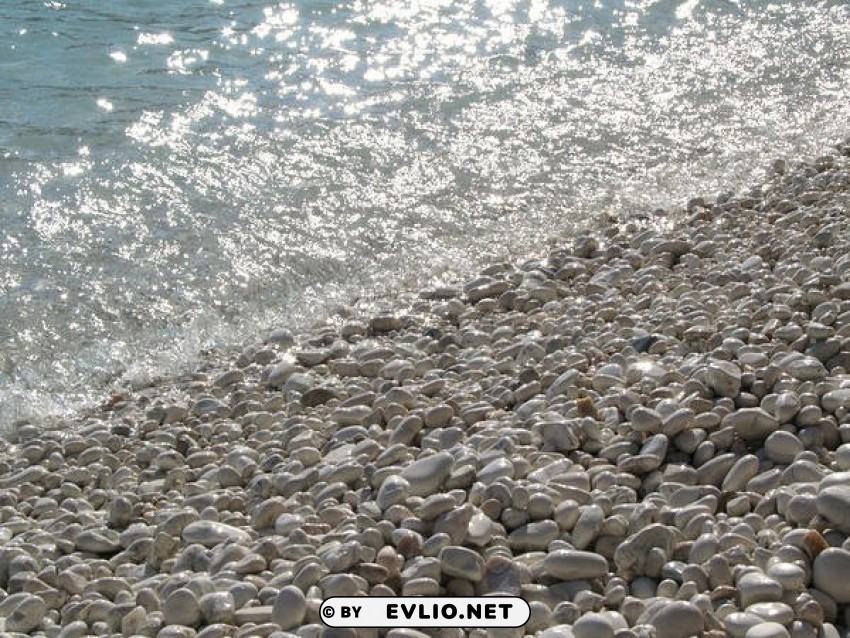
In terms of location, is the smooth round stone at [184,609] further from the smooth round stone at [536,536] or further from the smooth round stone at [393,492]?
the smooth round stone at [536,536]

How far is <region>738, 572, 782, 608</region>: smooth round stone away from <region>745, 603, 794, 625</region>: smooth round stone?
0.13 ft

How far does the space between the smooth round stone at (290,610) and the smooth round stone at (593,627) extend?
86 centimetres

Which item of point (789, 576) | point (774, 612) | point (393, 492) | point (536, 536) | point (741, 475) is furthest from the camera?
point (393, 492)

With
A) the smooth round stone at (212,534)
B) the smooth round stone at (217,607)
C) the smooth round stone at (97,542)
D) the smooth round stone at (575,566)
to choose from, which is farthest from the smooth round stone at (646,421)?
the smooth round stone at (97,542)

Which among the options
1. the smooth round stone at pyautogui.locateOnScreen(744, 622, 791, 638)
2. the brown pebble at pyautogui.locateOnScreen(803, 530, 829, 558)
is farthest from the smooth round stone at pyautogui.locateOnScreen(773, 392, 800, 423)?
the smooth round stone at pyautogui.locateOnScreen(744, 622, 791, 638)

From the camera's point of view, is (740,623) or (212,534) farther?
(212,534)

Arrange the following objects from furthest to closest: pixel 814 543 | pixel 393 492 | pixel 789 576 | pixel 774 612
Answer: pixel 393 492 < pixel 814 543 < pixel 789 576 < pixel 774 612

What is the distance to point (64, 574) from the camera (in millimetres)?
4461

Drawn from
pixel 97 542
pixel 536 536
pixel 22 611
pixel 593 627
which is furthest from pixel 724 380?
pixel 22 611

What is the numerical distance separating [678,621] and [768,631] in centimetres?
25

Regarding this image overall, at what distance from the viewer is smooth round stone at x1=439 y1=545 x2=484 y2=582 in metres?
3.86

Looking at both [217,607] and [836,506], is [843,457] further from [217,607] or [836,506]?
[217,607]

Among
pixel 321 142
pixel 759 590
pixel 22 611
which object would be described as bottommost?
pixel 22 611

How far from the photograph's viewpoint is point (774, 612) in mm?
3359
